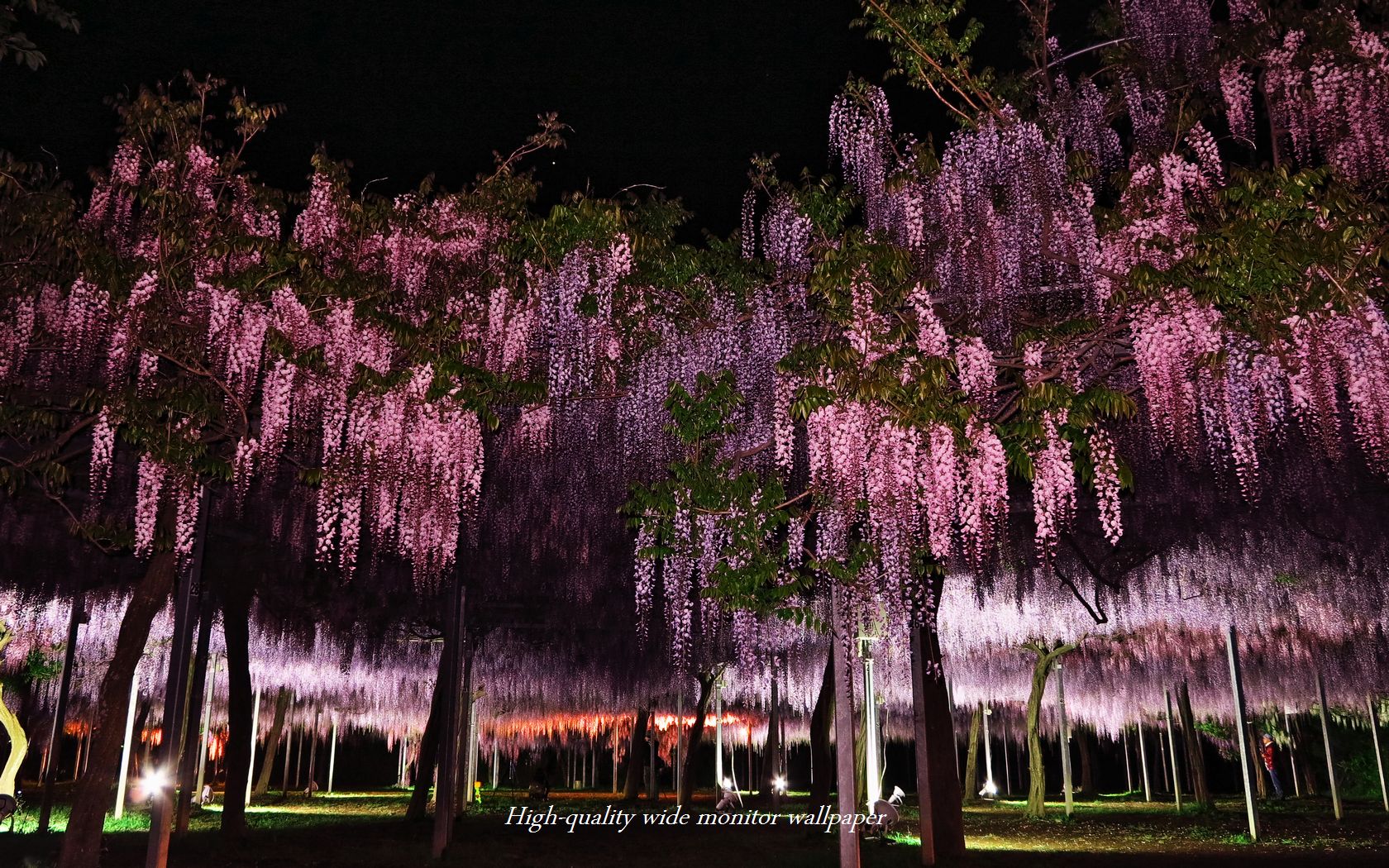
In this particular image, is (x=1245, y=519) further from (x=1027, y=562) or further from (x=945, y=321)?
(x=945, y=321)

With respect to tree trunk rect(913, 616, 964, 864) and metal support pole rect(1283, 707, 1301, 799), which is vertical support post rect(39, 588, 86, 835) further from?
metal support pole rect(1283, 707, 1301, 799)

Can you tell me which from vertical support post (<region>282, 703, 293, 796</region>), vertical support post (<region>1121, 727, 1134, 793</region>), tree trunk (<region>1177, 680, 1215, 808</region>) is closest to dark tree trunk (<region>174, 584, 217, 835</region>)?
vertical support post (<region>282, 703, 293, 796</region>)

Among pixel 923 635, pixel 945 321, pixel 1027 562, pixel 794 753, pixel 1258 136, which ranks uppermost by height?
pixel 1258 136

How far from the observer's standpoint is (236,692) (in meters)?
11.5

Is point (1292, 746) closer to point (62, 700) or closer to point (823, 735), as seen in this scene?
point (823, 735)

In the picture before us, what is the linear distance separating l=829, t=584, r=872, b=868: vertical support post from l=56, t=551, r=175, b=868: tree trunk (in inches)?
234

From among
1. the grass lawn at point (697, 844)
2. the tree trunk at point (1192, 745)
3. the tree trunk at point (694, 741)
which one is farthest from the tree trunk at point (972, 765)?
the tree trunk at point (694, 741)

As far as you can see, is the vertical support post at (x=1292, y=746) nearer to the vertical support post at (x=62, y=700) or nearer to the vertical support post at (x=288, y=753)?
the vertical support post at (x=288, y=753)

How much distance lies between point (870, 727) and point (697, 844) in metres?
2.87

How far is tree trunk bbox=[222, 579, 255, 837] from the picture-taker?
11219 mm

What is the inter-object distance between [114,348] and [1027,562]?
37.1 ft

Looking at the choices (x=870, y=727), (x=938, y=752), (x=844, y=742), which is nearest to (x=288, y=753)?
(x=870, y=727)

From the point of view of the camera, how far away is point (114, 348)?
287 inches

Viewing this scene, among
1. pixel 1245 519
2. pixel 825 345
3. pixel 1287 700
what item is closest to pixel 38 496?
pixel 825 345
